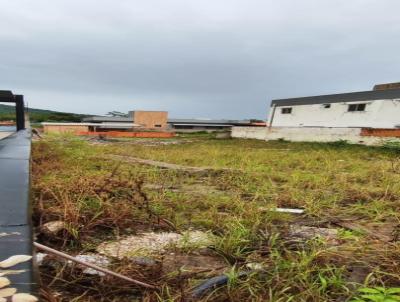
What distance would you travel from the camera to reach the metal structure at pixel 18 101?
6.59 meters

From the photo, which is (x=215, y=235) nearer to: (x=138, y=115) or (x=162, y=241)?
(x=162, y=241)

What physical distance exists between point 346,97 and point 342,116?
3.60 feet

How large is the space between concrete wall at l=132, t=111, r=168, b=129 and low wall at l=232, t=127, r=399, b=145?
62.6 ft

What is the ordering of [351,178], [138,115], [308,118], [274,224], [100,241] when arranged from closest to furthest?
[100,241] → [274,224] → [351,178] → [308,118] → [138,115]

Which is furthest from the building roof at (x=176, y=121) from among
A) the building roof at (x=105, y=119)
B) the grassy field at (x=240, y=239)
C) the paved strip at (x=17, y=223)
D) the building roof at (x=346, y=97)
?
the paved strip at (x=17, y=223)

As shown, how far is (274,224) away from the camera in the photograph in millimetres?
2434

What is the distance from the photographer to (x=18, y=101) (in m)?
6.95

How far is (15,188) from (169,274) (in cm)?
97

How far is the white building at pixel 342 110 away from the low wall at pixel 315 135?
217cm

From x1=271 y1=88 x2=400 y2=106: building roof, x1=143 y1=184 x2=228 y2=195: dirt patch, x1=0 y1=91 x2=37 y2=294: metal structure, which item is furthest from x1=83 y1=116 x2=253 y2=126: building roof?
x1=0 y1=91 x2=37 y2=294: metal structure

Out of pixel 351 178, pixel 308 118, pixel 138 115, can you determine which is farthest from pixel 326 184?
pixel 138 115

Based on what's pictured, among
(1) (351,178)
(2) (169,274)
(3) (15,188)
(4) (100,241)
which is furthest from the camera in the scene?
(1) (351,178)

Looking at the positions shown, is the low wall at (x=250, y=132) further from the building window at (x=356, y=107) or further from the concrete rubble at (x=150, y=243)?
the concrete rubble at (x=150, y=243)

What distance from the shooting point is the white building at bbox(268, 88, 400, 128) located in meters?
15.3
